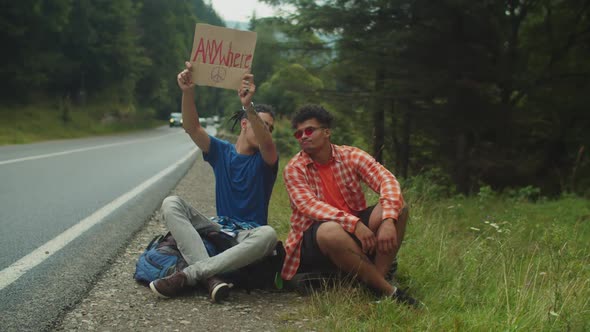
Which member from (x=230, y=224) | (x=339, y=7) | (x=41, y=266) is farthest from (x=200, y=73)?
(x=339, y=7)

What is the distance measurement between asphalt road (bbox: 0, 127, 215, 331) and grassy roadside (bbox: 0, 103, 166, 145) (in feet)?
35.3

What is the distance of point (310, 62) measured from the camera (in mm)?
A: 13914

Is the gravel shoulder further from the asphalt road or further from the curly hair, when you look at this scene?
the curly hair

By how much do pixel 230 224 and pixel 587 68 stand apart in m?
11.5

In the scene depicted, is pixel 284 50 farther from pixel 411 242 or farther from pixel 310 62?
pixel 411 242

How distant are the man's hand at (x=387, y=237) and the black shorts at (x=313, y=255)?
336mm

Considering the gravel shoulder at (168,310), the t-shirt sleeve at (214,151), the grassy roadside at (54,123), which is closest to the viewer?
the gravel shoulder at (168,310)

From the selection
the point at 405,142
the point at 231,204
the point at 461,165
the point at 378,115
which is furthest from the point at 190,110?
the point at 405,142

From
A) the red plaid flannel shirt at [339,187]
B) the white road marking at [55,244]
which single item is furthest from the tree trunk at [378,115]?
the red plaid flannel shirt at [339,187]

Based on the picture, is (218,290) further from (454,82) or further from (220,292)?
(454,82)

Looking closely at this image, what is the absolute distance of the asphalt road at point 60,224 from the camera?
3.35m

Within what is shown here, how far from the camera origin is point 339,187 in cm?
390

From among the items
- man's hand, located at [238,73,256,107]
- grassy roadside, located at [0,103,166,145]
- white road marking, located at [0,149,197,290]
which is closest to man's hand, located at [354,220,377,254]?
man's hand, located at [238,73,256,107]

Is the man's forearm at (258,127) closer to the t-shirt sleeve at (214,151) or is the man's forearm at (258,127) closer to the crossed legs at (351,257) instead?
the t-shirt sleeve at (214,151)
